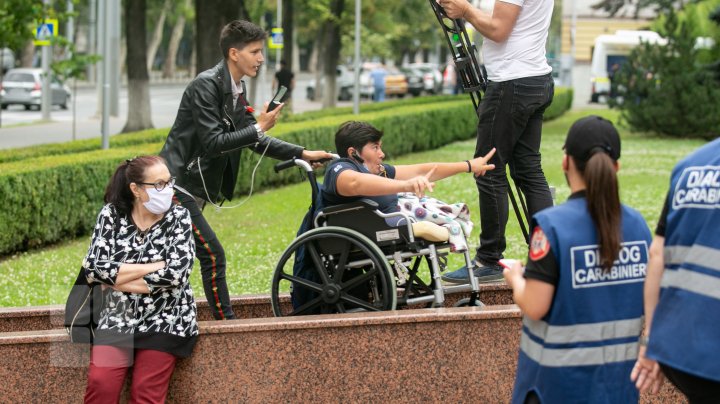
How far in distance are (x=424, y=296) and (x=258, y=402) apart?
1112mm

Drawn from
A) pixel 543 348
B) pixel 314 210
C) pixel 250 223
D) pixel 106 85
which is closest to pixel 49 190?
pixel 250 223

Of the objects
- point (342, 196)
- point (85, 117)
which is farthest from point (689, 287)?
point (85, 117)

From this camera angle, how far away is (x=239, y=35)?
6.33 metres

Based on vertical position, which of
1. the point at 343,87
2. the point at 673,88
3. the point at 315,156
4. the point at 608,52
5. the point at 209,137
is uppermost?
the point at 608,52

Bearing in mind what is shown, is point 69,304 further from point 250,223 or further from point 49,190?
point 250,223

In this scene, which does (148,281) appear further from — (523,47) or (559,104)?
(559,104)

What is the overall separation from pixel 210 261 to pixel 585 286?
2.97 meters

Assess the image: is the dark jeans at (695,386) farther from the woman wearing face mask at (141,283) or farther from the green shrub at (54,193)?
the green shrub at (54,193)

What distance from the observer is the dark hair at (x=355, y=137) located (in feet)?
21.1

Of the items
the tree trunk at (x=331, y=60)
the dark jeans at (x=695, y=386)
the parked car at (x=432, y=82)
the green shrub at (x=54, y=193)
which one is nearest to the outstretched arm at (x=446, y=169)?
the dark jeans at (x=695, y=386)

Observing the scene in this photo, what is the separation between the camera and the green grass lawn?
9914 mm

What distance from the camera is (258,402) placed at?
575 cm

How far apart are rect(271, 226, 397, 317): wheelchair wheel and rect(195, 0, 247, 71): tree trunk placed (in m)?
14.8

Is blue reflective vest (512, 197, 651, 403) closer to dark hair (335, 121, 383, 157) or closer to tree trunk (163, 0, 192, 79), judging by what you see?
dark hair (335, 121, 383, 157)
